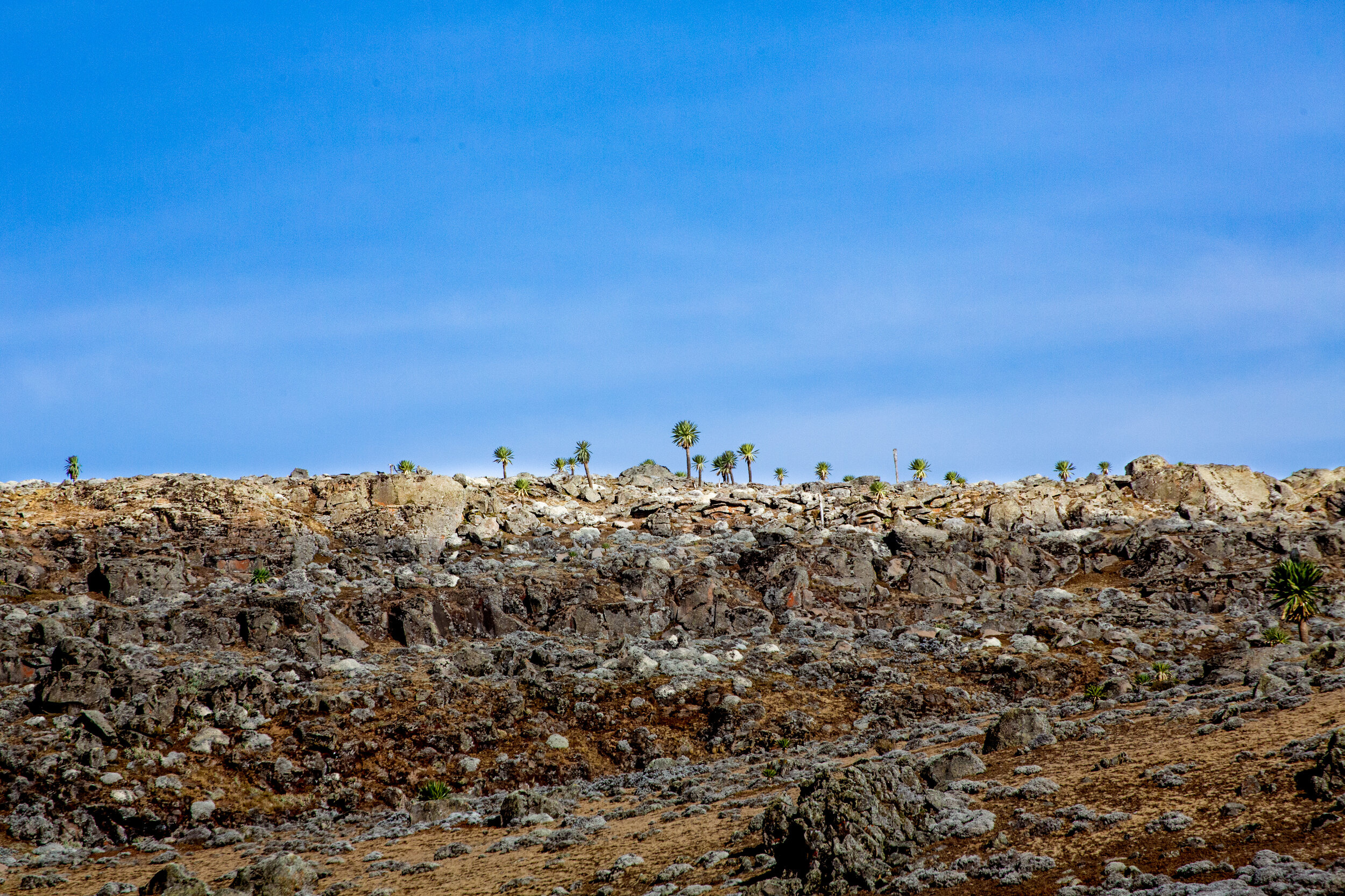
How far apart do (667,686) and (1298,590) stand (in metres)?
39.4

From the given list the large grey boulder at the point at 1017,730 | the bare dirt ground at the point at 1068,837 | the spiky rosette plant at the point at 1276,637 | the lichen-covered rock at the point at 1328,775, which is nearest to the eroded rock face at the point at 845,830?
the bare dirt ground at the point at 1068,837

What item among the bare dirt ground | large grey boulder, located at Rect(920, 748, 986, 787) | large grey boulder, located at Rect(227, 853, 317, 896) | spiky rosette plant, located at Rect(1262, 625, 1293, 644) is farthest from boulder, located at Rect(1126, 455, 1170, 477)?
large grey boulder, located at Rect(227, 853, 317, 896)

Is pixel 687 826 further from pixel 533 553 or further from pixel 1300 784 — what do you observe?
pixel 533 553

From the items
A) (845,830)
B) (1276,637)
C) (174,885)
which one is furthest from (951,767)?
(1276,637)

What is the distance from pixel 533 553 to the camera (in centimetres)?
8088

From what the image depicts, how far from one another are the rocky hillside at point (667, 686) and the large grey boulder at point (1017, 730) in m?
0.11

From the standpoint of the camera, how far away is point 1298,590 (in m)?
58.5

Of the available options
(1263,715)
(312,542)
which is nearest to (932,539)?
(1263,715)

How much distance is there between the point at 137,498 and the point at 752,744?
58.6 meters

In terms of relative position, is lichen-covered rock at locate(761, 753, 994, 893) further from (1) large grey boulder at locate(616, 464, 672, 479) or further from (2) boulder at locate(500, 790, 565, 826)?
(1) large grey boulder at locate(616, 464, 672, 479)

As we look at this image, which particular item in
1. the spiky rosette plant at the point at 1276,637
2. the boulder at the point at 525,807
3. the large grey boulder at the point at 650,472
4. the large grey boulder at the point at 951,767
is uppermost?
the large grey boulder at the point at 650,472

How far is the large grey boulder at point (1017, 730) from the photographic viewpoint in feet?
125

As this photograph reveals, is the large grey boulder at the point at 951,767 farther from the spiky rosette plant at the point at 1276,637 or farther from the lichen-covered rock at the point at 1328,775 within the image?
the spiky rosette plant at the point at 1276,637

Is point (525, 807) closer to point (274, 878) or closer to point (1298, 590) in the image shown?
point (274, 878)
